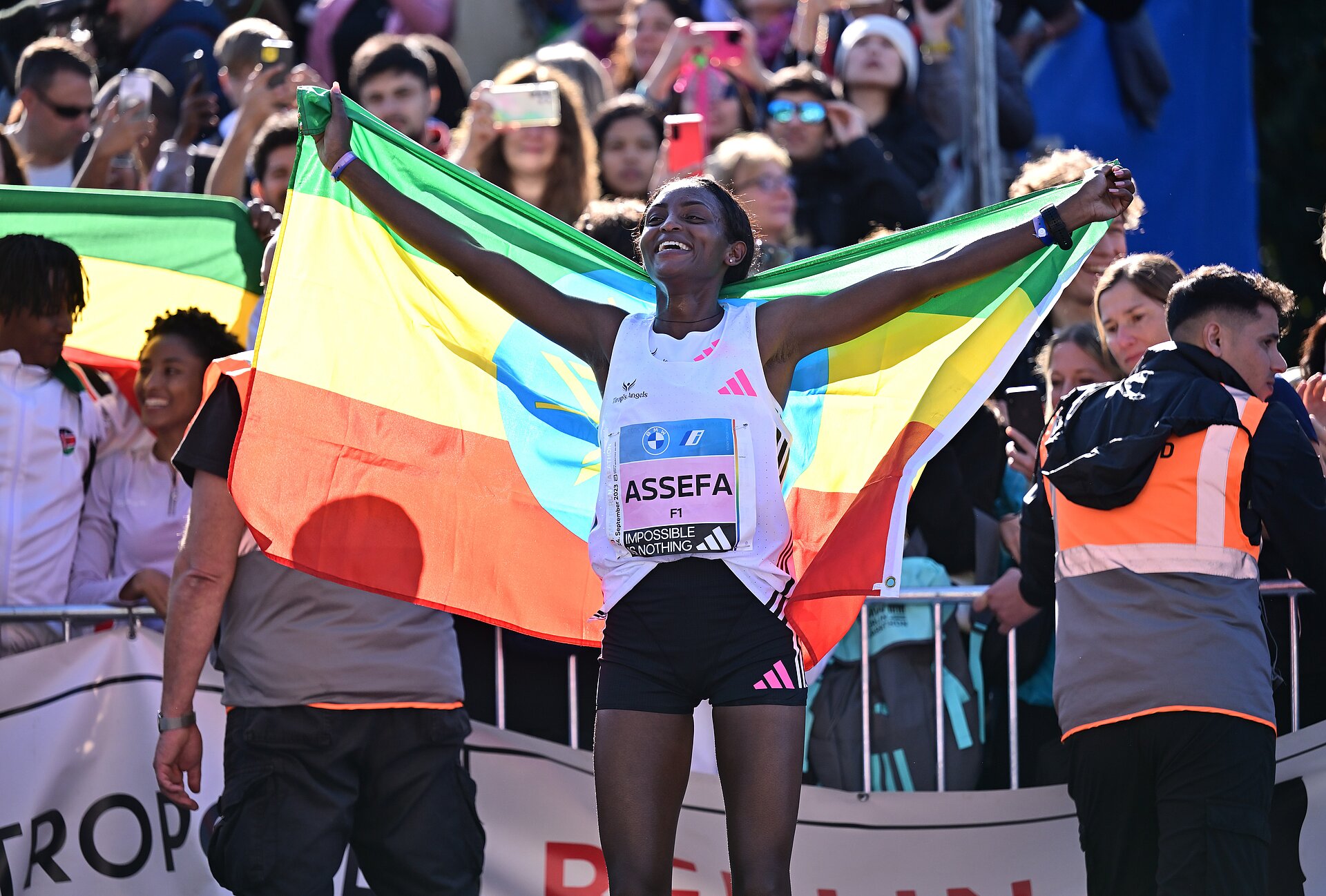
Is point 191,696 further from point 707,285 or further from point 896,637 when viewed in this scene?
point 896,637

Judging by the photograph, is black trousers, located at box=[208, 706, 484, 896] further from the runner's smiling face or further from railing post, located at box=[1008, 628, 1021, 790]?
railing post, located at box=[1008, 628, 1021, 790]

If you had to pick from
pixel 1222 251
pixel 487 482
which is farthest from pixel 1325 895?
pixel 1222 251

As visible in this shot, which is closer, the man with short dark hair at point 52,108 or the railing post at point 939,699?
the railing post at point 939,699

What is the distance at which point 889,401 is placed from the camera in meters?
4.72

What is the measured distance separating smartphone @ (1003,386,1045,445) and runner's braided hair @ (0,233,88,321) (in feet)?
10.8

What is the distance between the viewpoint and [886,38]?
8.58 meters

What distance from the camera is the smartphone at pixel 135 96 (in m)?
7.12

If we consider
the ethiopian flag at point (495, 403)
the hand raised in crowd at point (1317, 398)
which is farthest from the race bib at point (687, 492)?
the hand raised in crowd at point (1317, 398)

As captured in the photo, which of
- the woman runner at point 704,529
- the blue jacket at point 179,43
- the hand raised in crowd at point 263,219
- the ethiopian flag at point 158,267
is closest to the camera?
the woman runner at point 704,529

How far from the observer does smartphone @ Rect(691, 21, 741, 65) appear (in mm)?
8289

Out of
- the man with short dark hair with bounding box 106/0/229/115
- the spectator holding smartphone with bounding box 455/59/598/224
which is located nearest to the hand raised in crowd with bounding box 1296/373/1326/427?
the spectator holding smartphone with bounding box 455/59/598/224

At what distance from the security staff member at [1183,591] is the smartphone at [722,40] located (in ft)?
13.2

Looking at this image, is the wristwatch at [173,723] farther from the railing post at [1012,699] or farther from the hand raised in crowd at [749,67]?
the hand raised in crowd at [749,67]

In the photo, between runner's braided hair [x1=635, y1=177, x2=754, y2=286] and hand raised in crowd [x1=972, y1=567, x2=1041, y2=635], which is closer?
runner's braided hair [x1=635, y1=177, x2=754, y2=286]
